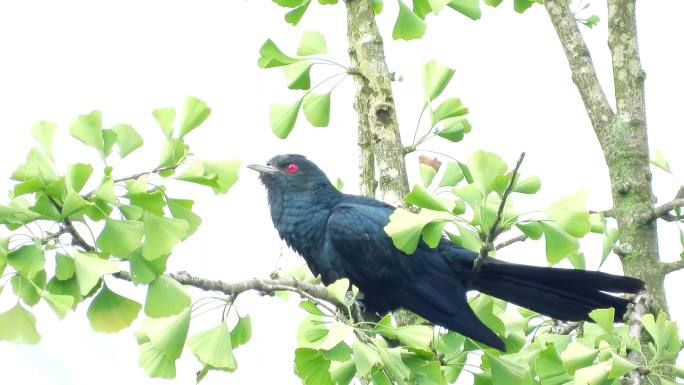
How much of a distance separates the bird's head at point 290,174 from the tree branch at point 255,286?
6.53ft

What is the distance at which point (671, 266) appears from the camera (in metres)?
5.12

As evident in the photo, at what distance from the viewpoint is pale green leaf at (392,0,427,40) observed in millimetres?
5699

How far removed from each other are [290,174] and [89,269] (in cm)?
290

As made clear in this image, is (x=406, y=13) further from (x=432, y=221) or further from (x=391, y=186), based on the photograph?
(x=432, y=221)

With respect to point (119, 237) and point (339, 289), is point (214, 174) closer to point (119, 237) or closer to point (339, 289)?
point (119, 237)

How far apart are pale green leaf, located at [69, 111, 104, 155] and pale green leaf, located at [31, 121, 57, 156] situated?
70mm

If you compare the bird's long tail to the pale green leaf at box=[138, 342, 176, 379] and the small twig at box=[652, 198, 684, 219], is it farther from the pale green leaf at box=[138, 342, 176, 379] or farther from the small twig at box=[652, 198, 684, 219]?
the pale green leaf at box=[138, 342, 176, 379]

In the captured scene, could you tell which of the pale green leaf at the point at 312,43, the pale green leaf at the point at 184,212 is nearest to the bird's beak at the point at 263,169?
the pale green leaf at the point at 312,43

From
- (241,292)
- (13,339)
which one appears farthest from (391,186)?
(13,339)

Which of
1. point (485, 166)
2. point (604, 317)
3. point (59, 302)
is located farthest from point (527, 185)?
point (59, 302)

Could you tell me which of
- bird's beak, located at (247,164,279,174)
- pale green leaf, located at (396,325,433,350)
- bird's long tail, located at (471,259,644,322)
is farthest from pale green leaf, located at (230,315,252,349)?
bird's beak, located at (247,164,279,174)

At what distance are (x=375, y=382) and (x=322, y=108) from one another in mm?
1972

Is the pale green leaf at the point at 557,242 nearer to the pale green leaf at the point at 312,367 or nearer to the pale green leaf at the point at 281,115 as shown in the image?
the pale green leaf at the point at 312,367

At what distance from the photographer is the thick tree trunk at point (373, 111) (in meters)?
5.16
